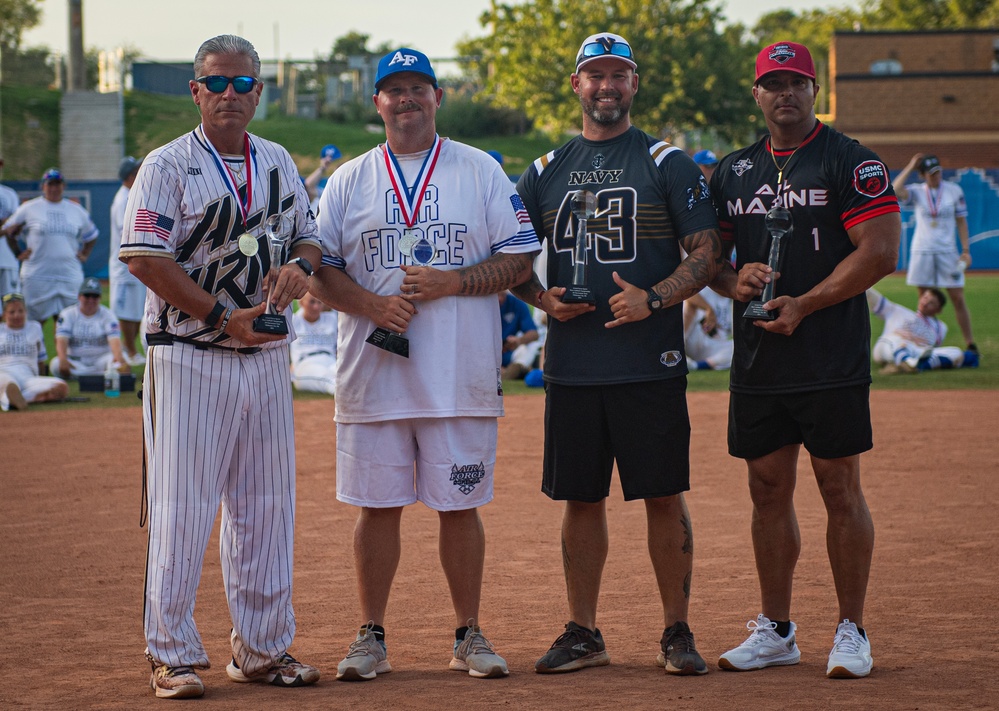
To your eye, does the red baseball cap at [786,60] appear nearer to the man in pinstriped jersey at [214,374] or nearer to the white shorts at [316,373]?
the man in pinstriped jersey at [214,374]

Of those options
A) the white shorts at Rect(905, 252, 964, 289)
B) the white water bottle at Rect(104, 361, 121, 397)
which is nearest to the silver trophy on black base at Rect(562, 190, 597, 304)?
the white water bottle at Rect(104, 361, 121, 397)

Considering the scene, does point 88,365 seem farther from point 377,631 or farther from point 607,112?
point 607,112

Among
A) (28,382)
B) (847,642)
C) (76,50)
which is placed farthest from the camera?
(76,50)

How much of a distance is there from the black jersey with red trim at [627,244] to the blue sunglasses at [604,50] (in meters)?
0.36

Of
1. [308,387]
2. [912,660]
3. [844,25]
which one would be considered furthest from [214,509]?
[844,25]

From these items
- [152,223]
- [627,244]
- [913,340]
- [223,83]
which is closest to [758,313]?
[627,244]

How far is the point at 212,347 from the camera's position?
4.78 meters

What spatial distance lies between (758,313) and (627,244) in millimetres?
666

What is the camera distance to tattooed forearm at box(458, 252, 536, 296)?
16.7ft

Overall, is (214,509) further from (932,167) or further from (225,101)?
(932,167)

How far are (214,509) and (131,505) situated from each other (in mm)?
4068

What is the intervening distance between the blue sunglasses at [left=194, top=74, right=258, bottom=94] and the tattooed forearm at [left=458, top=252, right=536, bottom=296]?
117 cm

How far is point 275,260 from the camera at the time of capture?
479 cm

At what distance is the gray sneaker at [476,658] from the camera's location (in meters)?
4.93
